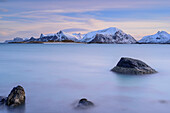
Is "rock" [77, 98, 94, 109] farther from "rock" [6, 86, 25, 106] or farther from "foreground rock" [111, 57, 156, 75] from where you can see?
"foreground rock" [111, 57, 156, 75]

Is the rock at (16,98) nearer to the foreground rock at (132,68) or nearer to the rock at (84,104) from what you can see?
the rock at (84,104)

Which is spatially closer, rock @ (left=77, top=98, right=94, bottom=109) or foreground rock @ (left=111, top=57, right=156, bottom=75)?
rock @ (left=77, top=98, right=94, bottom=109)

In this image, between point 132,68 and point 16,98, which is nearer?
point 16,98

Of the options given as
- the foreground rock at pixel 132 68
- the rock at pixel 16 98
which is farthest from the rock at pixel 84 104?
the foreground rock at pixel 132 68

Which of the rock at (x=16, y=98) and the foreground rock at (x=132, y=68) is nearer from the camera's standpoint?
the rock at (x=16, y=98)

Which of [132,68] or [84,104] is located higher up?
[132,68]

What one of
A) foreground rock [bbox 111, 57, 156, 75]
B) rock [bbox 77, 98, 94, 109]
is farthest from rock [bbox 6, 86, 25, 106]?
foreground rock [bbox 111, 57, 156, 75]

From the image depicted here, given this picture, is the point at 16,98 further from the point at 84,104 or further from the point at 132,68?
the point at 132,68

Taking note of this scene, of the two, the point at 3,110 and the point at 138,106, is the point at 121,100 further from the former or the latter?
the point at 3,110

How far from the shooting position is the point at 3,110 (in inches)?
221

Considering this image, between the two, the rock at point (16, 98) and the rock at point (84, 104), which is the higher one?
the rock at point (16, 98)

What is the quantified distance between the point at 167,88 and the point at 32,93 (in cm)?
513

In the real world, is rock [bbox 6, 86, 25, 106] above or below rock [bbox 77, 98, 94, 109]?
above

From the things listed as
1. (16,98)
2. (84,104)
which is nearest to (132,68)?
(84,104)
